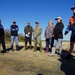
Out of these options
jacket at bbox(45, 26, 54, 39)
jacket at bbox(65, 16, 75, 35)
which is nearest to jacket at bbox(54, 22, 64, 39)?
jacket at bbox(45, 26, 54, 39)

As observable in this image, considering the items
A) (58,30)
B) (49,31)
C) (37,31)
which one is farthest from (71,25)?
(37,31)

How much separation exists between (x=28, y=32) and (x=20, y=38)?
1173 centimetres

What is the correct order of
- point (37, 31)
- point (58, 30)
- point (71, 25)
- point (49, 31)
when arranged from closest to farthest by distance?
point (71, 25)
point (58, 30)
point (49, 31)
point (37, 31)

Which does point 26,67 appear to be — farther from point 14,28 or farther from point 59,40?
point 14,28

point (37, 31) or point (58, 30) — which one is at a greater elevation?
point (37, 31)

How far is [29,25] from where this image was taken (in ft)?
56.4

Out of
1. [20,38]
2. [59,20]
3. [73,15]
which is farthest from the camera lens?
[20,38]

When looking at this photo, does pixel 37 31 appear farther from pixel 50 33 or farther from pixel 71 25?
pixel 71 25

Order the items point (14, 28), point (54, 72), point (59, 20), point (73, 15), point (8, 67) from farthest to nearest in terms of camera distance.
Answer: point (14, 28), point (59, 20), point (73, 15), point (8, 67), point (54, 72)

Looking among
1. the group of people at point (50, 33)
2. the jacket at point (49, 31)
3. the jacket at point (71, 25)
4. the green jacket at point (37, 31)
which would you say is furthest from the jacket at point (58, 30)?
the green jacket at point (37, 31)

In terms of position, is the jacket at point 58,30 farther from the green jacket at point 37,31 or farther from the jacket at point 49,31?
the green jacket at point 37,31

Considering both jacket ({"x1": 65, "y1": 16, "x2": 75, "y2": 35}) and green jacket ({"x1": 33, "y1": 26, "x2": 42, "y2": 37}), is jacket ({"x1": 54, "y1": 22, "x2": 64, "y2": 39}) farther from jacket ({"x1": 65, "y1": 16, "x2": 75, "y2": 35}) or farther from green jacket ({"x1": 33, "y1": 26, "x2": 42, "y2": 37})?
green jacket ({"x1": 33, "y1": 26, "x2": 42, "y2": 37})

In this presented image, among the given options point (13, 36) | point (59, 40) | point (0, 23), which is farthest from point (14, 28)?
point (59, 40)

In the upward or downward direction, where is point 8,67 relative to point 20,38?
downward
